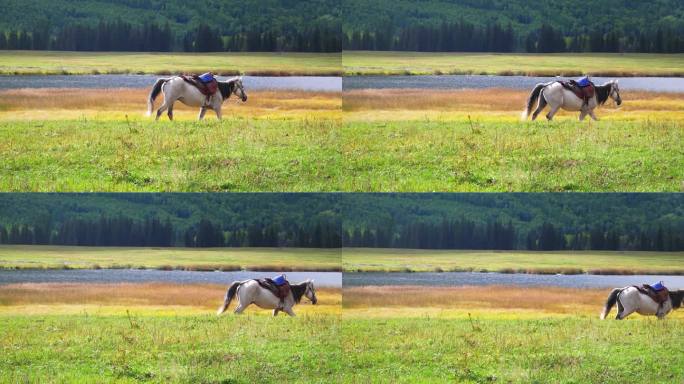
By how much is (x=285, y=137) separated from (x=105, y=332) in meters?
2.84

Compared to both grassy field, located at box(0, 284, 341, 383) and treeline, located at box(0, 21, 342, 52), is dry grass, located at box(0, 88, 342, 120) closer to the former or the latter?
treeline, located at box(0, 21, 342, 52)

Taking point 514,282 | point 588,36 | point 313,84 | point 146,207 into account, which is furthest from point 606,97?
point 146,207

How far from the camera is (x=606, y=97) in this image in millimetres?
14102

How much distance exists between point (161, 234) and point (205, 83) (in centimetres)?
174

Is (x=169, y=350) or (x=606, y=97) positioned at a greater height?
(x=606, y=97)

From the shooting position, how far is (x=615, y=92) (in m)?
14.1

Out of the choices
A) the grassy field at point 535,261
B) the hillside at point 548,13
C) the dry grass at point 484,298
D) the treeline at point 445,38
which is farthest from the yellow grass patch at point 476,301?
the hillside at point 548,13

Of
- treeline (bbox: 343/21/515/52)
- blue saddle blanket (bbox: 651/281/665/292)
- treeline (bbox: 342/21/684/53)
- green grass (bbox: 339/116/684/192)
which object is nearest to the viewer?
green grass (bbox: 339/116/684/192)

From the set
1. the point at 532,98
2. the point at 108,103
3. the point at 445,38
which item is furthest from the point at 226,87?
the point at 532,98

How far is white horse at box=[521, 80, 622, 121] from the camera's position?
14047 millimetres

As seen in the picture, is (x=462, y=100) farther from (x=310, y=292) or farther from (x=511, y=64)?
(x=310, y=292)

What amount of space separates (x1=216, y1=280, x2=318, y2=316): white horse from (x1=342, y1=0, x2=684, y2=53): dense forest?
9.37ft

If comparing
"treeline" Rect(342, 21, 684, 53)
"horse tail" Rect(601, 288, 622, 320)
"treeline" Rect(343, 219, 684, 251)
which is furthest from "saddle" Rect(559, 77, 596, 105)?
"horse tail" Rect(601, 288, 622, 320)

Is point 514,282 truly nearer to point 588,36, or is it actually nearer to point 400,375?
point 400,375
